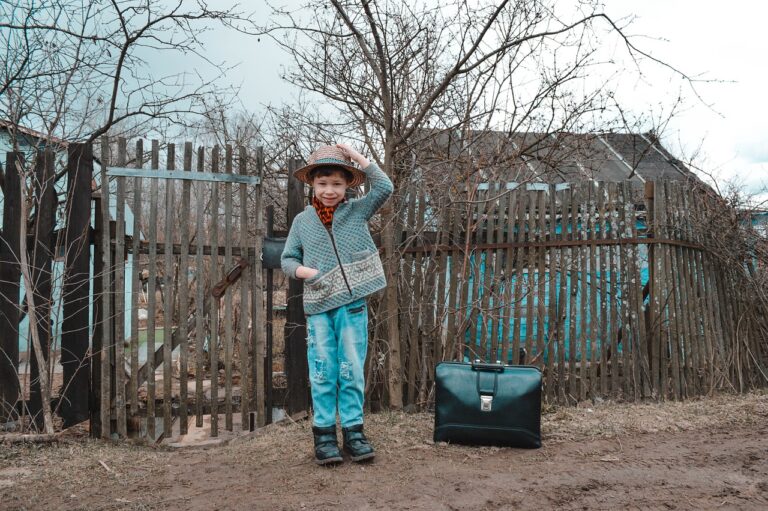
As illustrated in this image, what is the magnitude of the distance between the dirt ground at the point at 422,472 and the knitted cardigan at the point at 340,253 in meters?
0.99

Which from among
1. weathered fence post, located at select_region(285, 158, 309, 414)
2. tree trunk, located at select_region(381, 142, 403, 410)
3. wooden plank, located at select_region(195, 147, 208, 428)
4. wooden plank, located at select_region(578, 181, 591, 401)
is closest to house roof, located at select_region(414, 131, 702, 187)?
wooden plank, located at select_region(578, 181, 591, 401)

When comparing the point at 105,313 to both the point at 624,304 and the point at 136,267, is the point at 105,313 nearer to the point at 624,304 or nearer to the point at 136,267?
the point at 136,267

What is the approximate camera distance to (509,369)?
3.70 metres

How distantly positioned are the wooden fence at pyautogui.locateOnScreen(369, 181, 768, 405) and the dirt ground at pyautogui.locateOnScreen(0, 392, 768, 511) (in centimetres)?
80

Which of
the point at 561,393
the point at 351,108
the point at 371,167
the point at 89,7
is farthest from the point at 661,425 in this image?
the point at 89,7

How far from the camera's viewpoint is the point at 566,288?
519 centimetres

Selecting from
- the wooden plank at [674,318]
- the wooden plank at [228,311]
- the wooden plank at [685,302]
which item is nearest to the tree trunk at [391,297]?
the wooden plank at [228,311]

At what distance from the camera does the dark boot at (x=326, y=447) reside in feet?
10.9

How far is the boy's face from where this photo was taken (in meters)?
3.53

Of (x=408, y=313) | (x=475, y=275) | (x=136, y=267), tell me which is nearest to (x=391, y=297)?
(x=408, y=313)

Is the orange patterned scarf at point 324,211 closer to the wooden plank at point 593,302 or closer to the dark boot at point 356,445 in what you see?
the dark boot at point 356,445

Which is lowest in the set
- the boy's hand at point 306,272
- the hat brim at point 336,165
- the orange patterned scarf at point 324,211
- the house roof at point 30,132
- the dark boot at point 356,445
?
Answer: the dark boot at point 356,445

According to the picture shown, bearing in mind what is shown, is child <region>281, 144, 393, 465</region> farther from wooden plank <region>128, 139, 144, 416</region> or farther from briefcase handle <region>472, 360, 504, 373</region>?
wooden plank <region>128, 139, 144, 416</region>

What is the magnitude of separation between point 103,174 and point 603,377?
174 inches
